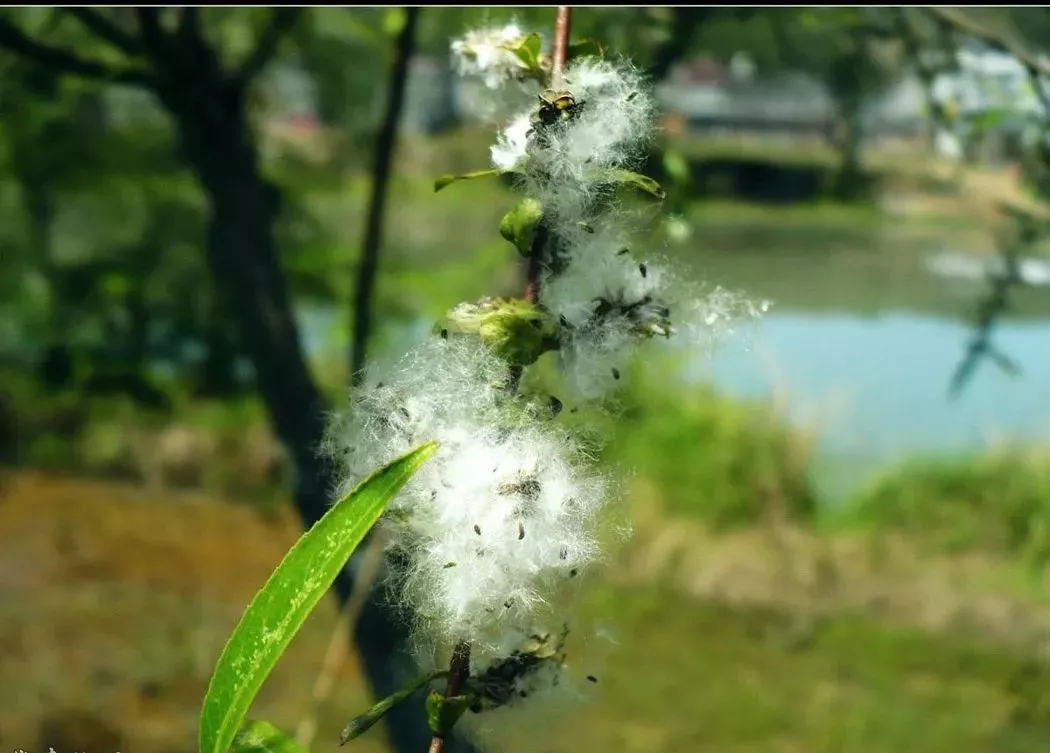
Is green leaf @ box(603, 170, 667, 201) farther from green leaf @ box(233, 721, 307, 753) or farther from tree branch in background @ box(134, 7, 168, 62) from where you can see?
tree branch in background @ box(134, 7, 168, 62)

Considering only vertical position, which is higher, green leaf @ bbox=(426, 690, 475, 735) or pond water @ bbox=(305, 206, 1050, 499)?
green leaf @ bbox=(426, 690, 475, 735)

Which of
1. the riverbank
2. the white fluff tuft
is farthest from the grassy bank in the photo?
the white fluff tuft

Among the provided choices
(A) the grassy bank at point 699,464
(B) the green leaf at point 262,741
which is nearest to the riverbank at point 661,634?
(A) the grassy bank at point 699,464

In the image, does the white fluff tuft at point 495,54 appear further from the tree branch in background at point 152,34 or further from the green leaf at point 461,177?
the tree branch in background at point 152,34

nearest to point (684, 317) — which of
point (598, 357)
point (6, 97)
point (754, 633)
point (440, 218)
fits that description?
point (598, 357)

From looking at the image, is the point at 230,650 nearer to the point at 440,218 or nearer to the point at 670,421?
the point at 440,218

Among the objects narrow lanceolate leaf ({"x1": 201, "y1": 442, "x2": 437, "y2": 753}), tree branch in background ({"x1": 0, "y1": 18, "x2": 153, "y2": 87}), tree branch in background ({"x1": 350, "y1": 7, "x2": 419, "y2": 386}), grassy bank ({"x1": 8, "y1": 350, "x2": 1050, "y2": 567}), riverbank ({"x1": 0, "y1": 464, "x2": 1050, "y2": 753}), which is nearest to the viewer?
narrow lanceolate leaf ({"x1": 201, "y1": 442, "x2": 437, "y2": 753})

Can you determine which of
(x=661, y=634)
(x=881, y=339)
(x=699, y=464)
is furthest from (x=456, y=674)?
(x=699, y=464)
